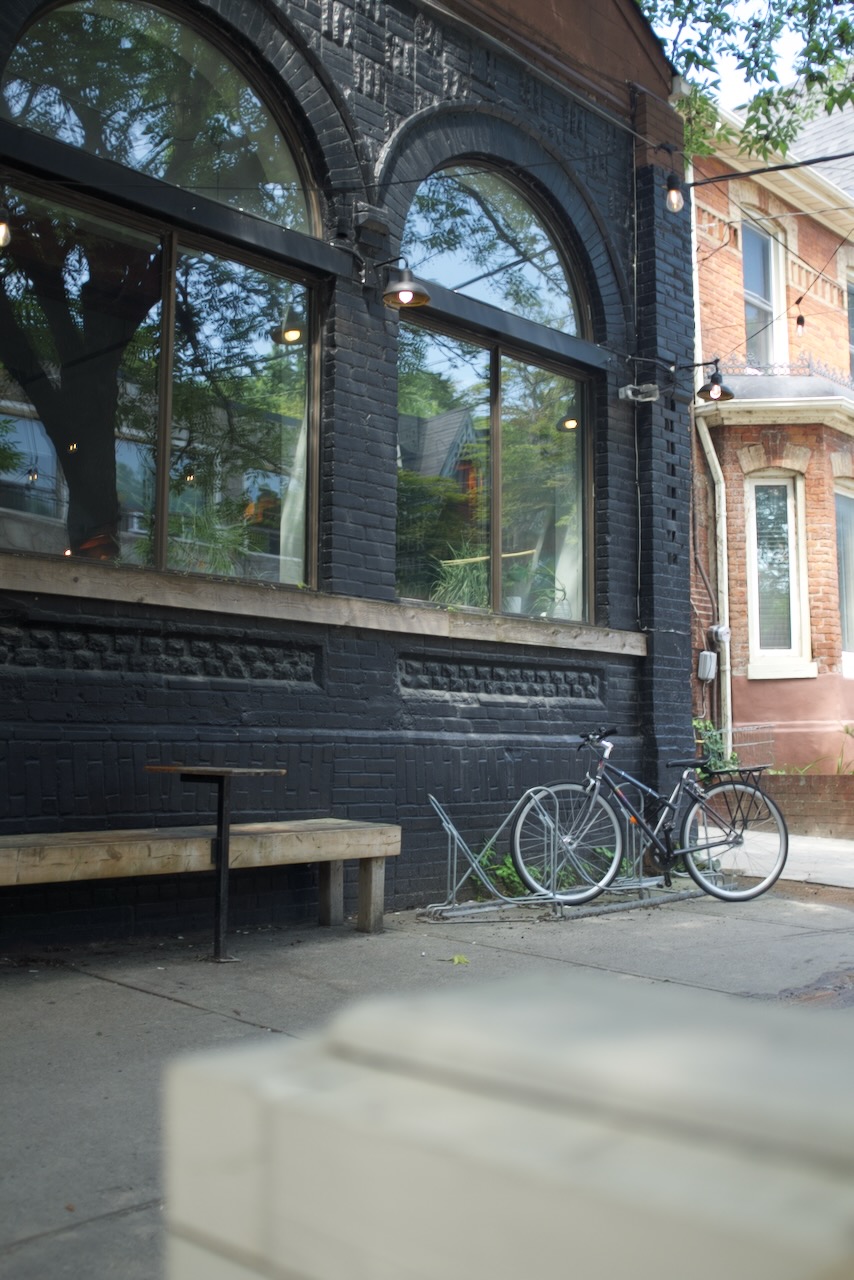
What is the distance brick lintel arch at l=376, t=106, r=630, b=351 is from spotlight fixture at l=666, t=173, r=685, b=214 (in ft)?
1.97

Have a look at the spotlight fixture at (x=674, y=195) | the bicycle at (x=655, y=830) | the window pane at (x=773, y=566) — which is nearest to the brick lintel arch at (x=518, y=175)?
the spotlight fixture at (x=674, y=195)

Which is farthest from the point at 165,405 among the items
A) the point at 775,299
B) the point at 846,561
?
the point at 775,299

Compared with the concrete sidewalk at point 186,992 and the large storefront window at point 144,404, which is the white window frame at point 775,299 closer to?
the concrete sidewalk at point 186,992

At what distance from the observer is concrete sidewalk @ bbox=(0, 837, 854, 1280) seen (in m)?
2.96

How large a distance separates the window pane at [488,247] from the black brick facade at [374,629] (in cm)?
20

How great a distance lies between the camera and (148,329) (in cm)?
721

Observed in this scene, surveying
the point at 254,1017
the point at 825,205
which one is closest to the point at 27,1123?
the point at 254,1017

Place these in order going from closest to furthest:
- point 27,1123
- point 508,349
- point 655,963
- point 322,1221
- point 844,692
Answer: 1. point 322,1221
2. point 27,1123
3. point 655,963
4. point 508,349
5. point 844,692

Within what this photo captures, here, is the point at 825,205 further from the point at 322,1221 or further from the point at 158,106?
the point at 322,1221

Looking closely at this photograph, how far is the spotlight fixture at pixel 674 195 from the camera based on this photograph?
10164 mm

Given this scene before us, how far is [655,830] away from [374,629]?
8.77 feet

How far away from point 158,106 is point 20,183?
48.0 inches

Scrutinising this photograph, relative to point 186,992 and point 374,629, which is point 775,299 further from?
point 186,992

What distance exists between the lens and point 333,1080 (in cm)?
102
